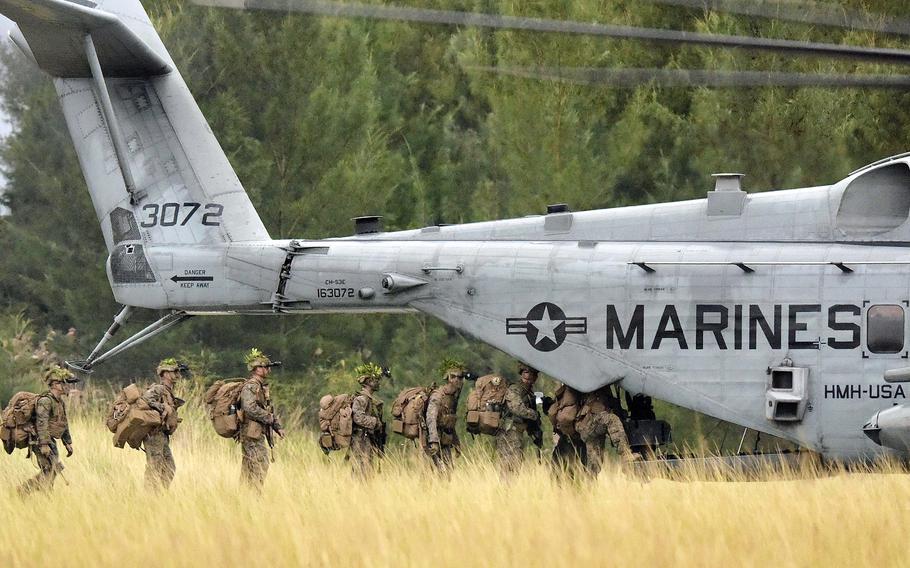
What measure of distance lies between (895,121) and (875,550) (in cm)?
917

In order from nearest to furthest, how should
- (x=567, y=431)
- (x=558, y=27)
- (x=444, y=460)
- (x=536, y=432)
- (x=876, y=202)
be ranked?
(x=558, y=27) → (x=876, y=202) → (x=567, y=431) → (x=536, y=432) → (x=444, y=460)

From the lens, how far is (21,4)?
458 inches

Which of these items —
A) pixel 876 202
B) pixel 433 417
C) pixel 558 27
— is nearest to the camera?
pixel 558 27

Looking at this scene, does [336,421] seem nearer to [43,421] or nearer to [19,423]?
[43,421]

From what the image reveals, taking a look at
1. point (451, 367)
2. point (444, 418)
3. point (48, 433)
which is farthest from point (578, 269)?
point (48, 433)

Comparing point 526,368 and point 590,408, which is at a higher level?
point 526,368

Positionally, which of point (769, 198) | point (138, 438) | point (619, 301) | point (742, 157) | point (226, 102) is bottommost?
point (138, 438)

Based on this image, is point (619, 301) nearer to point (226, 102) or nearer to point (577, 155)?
point (577, 155)

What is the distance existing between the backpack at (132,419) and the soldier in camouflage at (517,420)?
3.08 m

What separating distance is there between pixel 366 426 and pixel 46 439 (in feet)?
9.50

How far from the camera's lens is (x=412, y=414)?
12.6 m

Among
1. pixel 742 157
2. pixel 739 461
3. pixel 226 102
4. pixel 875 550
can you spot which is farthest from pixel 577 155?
pixel 875 550

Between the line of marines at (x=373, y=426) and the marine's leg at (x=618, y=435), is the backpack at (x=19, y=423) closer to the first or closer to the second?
the line of marines at (x=373, y=426)

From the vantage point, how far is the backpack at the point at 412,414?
1258cm
